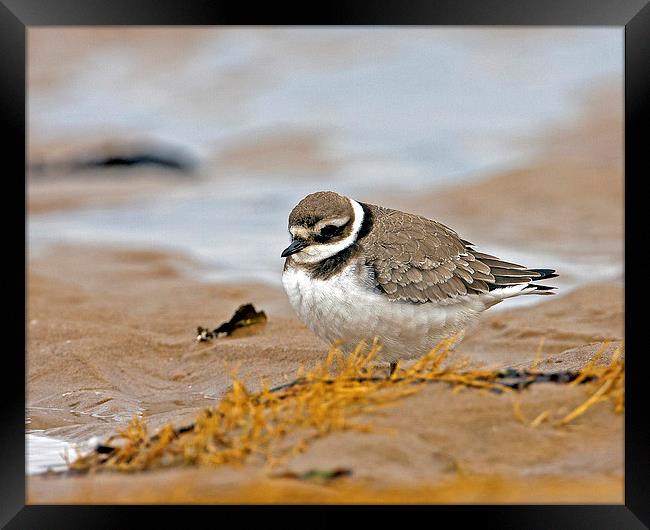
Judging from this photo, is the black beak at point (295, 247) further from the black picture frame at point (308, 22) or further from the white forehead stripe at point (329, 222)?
the black picture frame at point (308, 22)

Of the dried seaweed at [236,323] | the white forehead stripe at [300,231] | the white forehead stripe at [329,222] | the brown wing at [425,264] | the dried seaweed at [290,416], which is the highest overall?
the white forehead stripe at [329,222]

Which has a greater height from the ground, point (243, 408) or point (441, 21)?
point (441, 21)

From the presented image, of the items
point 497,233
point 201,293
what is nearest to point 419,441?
point 201,293

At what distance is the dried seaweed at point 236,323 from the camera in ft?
29.4

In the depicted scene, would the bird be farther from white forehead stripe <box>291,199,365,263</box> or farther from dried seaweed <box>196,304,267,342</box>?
dried seaweed <box>196,304,267,342</box>

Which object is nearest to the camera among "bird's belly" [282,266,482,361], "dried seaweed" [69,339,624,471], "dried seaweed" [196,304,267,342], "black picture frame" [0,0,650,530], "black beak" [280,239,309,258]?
"dried seaweed" [69,339,624,471]

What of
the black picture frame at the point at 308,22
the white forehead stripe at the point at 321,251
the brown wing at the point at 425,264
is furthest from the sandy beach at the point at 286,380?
the white forehead stripe at the point at 321,251

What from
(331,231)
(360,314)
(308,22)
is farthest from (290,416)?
(308,22)

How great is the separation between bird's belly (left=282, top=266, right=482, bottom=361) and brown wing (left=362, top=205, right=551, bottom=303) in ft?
0.39

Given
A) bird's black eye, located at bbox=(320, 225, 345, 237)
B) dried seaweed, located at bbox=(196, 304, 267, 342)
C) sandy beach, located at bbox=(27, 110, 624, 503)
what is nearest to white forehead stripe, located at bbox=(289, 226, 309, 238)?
bird's black eye, located at bbox=(320, 225, 345, 237)

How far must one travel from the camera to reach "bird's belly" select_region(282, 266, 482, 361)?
6.48 meters

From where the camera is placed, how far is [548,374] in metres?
5.60

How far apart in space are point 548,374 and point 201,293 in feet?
19.9
